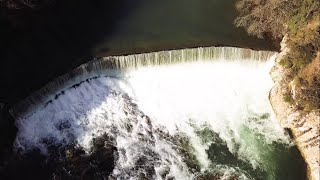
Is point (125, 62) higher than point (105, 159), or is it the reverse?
point (125, 62)

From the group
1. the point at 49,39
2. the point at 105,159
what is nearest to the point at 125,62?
the point at 49,39

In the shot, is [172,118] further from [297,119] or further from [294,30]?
[294,30]

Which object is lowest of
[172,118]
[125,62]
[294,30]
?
[172,118]

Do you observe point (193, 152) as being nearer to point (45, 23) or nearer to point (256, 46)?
point (256, 46)

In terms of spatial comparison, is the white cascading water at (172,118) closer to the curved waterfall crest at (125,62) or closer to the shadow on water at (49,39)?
the curved waterfall crest at (125,62)

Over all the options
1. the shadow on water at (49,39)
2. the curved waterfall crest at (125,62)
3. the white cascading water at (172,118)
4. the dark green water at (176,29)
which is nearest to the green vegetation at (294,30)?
the dark green water at (176,29)

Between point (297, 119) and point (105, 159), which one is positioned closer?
point (105, 159)

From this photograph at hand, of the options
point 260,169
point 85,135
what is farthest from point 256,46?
point 85,135
